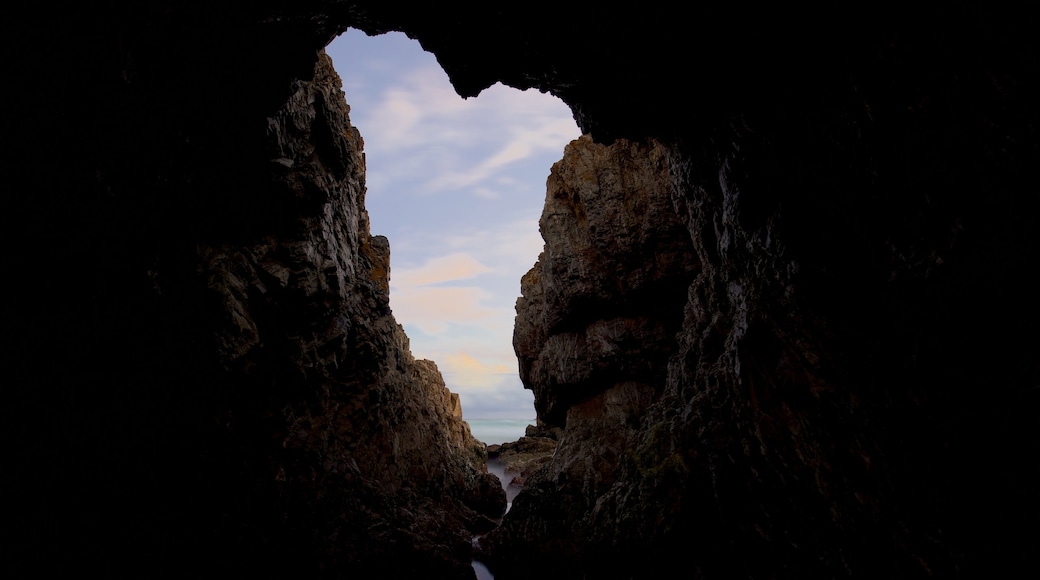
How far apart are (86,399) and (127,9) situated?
26.6 ft

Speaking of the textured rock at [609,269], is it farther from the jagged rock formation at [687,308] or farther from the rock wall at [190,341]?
the rock wall at [190,341]

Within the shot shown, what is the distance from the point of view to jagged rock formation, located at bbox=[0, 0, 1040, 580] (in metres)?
5.86

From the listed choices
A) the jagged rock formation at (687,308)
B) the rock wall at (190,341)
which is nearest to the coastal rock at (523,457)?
the rock wall at (190,341)

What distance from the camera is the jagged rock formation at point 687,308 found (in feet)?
19.2

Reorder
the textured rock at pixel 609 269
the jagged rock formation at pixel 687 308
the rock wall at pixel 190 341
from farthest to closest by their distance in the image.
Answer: the textured rock at pixel 609 269, the rock wall at pixel 190 341, the jagged rock formation at pixel 687 308

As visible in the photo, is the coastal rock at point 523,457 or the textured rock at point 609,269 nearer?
the textured rock at point 609,269

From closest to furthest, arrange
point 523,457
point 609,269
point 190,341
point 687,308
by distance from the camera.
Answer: point 190,341, point 687,308, point 609,269, point 523,457

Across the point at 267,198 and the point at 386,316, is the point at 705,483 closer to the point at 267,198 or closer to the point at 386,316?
the point at 267,198

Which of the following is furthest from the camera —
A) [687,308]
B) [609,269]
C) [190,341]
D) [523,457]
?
[523,457]

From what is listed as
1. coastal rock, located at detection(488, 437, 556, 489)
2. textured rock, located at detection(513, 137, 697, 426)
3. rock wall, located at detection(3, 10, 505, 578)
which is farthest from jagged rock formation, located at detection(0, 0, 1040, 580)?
coastal rock, located at detection(488, 437, 556, 489)

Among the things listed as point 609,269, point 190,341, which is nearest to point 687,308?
point 609,269

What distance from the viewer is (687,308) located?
60.5 ft

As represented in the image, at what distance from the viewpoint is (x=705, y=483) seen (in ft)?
41.1

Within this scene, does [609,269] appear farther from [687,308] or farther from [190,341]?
[190,341]
